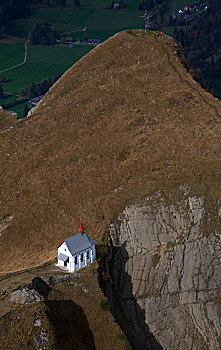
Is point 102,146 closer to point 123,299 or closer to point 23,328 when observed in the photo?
point 123,299

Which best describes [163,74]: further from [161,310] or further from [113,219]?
[161,310]

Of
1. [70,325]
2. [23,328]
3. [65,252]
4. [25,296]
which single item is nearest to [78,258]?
[65,252]

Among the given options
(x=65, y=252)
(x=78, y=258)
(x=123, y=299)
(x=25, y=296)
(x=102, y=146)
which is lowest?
(x=123, y=299)


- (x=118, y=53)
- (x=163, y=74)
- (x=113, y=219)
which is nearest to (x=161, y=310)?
(x=113, y=219)

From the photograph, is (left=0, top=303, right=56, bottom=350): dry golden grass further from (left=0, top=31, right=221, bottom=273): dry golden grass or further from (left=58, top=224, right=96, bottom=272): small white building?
(left=0, top=31, right=221, bottom=273): dry golden grass

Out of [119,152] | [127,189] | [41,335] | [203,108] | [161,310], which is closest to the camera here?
[41,335]

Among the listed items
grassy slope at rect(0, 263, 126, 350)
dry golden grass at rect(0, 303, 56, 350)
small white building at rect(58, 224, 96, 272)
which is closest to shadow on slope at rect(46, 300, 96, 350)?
grassy slope at rect(0, 263, 126, 350)
